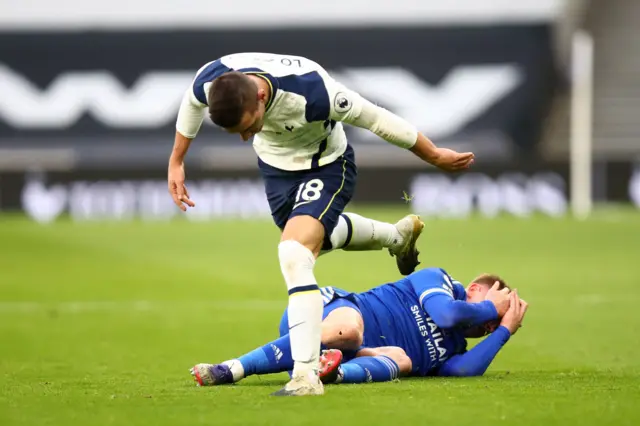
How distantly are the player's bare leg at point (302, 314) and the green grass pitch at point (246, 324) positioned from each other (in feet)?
0.53

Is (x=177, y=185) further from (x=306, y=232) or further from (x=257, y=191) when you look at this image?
(x=257, y=191)

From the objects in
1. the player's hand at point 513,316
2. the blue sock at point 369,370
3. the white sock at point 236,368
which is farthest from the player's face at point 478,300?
the white sock at point 236,368

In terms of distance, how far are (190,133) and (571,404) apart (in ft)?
8.64

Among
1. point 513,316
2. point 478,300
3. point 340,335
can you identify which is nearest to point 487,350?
point 513,316

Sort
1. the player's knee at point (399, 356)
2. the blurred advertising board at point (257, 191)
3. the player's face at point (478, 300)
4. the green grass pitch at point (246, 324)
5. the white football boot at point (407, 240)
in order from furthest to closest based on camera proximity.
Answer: the blurred advertising board at point (257, 191) < the white football boot at point (407, 240) < the player's face at point (478, 300) < the player's knee at point (399, 356) < the green grass pitch at point (246, 324)

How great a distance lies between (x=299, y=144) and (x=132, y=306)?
5573 millimetres

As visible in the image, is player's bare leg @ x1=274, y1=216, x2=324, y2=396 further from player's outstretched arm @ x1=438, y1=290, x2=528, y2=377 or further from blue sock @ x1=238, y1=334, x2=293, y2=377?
player's outstretched arm @ x1=438, y1=290, x2=528, y2=377

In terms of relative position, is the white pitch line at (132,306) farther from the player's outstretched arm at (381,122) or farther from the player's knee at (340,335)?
the player's outstretched arm at (381,122)

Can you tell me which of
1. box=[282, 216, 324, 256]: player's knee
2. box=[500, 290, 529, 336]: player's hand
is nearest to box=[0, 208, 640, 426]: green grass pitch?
box=[500, 290, 529, 336]: player's hand

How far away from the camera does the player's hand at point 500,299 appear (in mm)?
7074

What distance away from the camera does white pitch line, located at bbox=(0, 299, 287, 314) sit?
1188cm

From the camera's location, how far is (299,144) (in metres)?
7.00

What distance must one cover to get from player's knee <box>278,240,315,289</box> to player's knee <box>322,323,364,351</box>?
1.74 feet

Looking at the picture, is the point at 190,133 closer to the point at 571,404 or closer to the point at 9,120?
the point at 571,404
